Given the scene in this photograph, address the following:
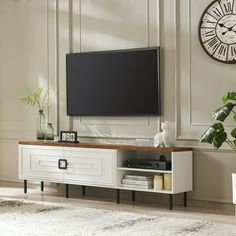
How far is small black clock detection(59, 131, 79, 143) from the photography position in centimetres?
665

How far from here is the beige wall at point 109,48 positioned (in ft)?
19.5

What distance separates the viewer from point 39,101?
286 inches

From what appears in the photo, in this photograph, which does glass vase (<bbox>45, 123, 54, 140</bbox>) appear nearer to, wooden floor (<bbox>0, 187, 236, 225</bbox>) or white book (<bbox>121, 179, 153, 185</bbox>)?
wooden floor (<bbox>0, 187, 236, 225</bbox>)

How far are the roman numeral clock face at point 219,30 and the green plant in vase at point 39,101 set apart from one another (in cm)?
215

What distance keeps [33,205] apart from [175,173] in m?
1.41

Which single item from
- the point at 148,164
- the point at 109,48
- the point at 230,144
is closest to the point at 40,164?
the point at 148,164

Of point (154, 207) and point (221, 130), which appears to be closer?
point (221, 130)

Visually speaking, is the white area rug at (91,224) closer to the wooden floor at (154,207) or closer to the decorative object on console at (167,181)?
the wooden floor at (154,207)

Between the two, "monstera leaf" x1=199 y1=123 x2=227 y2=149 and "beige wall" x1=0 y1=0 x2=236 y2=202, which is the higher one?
"beige wall" x1=0 y1=0 x2=236 y2=202

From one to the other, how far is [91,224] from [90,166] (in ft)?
4.67

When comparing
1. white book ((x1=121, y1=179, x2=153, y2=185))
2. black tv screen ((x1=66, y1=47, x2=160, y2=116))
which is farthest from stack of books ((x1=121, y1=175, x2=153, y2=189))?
black tv screen ((x1=66, y1=47, x2=160, y2=116))

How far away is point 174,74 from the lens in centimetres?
614

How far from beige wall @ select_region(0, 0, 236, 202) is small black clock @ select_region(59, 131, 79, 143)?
0.22m

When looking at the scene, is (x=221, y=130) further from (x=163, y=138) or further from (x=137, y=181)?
(x=137, y=181)
